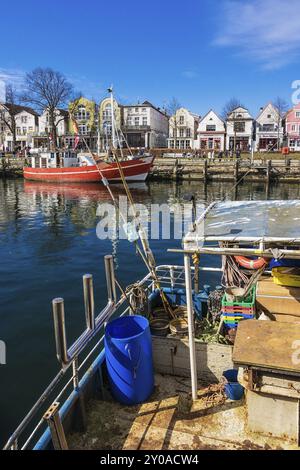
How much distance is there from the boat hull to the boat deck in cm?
4078

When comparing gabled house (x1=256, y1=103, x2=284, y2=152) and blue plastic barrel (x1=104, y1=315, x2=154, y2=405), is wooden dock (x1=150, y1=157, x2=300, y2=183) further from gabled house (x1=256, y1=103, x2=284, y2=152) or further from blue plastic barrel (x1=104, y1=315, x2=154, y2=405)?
blue plastic barrel (x1=104, y1=315, x2=154, y2=405)

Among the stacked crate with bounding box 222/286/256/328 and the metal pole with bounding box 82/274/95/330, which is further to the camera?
the stacked crate with bounding box 222/286/256/328

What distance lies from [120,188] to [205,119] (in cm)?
4303

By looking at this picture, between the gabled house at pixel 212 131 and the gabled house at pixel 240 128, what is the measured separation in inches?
51.5

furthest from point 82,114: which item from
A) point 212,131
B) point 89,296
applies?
point 89,296

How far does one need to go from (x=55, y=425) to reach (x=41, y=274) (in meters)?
11.2

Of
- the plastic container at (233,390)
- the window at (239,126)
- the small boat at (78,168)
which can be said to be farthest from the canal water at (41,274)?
the window at (239,126)

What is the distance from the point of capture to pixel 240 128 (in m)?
79.1

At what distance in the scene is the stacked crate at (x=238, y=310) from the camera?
6.76m

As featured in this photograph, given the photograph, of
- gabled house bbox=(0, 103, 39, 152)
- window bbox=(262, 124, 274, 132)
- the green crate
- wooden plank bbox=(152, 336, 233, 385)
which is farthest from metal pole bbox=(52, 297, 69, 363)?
gabled house bbox=(0, 103, 39, 152)

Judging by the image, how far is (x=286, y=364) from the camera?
4645mm

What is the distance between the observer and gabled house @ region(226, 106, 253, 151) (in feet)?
257

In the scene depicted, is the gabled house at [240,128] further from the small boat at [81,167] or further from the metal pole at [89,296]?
Result: the metal pole at [89,296]

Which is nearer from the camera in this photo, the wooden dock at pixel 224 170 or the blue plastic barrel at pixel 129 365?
the blue plastic barrel at pixel 129 365
